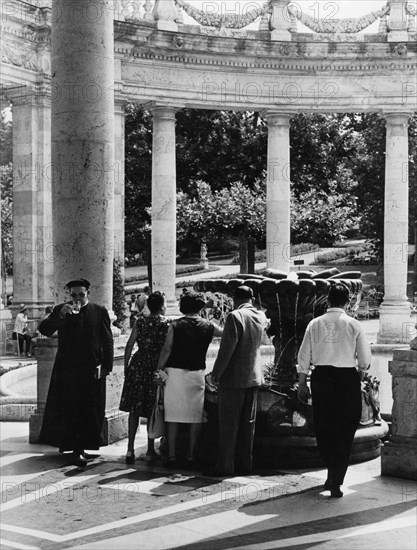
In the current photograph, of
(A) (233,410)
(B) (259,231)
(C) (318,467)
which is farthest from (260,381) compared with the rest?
(B) (259,231)

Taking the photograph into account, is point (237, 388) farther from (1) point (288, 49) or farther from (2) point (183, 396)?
(1) point (288, 49)

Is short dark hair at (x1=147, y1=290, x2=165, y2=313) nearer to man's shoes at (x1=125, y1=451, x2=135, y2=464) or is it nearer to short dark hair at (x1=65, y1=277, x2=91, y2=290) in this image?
short dark hair at (x1=65, y1=277, x2=91, y2=290)

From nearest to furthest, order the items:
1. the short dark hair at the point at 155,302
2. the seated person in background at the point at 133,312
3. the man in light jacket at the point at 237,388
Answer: the man in light jacket at the point at 237,388, the short dark hair at the point at 155,302, the seated person in background at the point at 133,312

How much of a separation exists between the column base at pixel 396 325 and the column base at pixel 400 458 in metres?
30.4

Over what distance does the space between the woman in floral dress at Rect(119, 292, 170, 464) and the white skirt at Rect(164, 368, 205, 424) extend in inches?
23.6

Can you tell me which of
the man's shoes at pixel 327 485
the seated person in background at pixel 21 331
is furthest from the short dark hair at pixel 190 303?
the seated person in background at pixel 21 331

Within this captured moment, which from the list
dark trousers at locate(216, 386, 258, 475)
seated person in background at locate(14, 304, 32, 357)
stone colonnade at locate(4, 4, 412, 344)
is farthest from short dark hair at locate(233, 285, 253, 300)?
seated person in background at locate(14, 304, 32, 357)

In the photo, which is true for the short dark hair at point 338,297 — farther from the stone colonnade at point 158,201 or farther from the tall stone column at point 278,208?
the tall stone column at point 278,208

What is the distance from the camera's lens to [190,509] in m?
14.5

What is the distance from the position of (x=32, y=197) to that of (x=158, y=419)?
84.0ft

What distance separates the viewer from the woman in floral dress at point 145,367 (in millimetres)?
18047

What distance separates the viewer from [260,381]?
17234 millimetres

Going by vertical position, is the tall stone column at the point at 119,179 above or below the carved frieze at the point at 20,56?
below

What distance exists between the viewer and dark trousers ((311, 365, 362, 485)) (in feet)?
51.8
